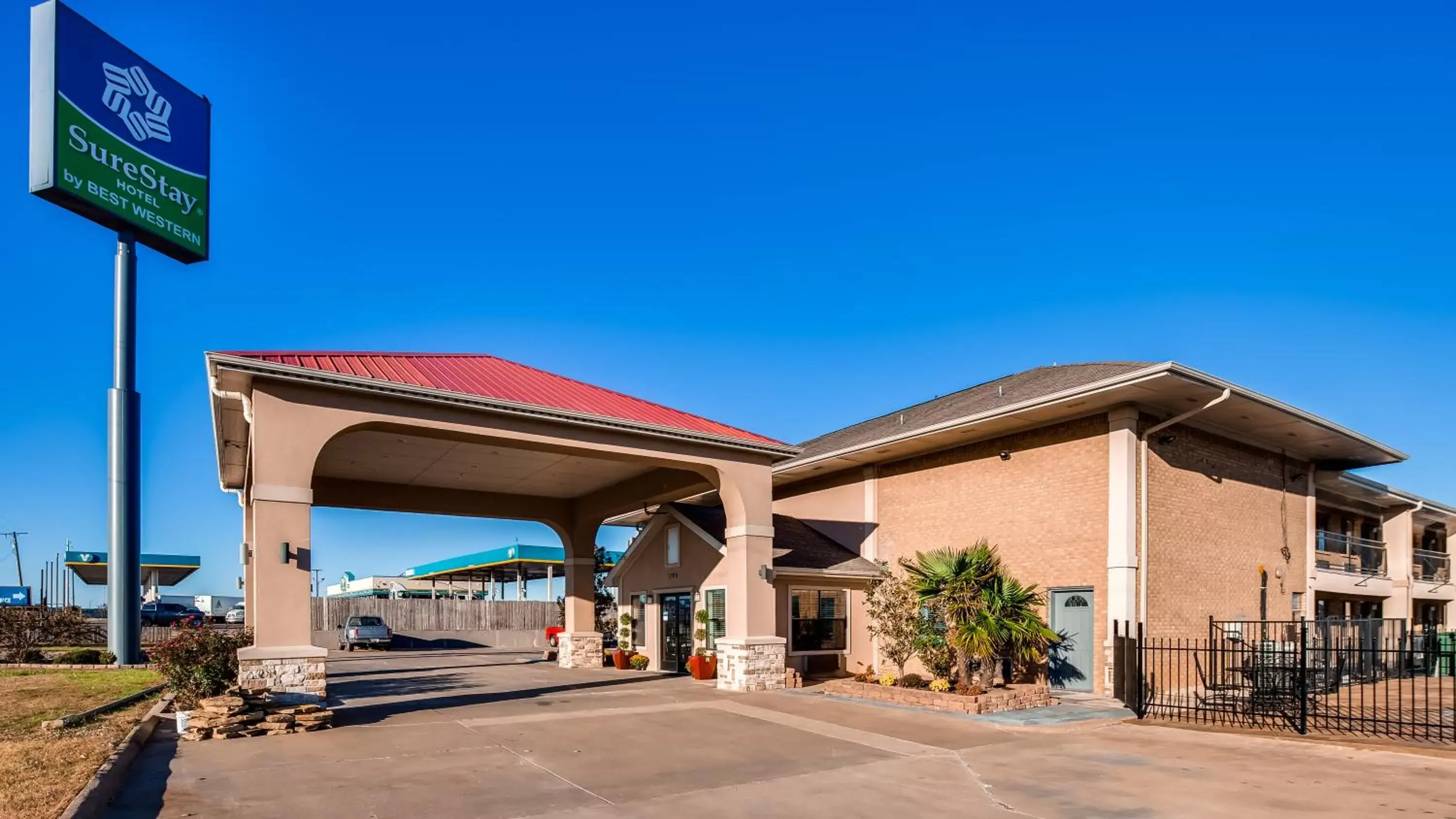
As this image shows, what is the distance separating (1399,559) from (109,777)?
113 ft

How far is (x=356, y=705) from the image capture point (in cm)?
1667

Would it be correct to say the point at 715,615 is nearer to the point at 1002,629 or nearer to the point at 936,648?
the point at 936,648

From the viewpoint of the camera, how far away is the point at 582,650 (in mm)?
27500

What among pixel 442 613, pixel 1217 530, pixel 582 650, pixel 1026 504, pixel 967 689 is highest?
pixel 1026 504

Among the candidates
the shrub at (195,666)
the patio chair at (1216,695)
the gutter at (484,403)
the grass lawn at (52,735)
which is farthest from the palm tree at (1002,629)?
the grass lawn at (52,735)

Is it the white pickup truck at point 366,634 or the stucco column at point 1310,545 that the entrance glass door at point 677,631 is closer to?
the stucco column at point 1310,545

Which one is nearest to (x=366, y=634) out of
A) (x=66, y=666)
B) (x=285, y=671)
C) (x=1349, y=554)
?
(x=66, y=666)

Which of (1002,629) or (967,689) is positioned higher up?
(1002,629)

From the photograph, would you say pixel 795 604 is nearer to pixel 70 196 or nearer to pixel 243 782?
pixel 243 782

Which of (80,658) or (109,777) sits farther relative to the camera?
(80,658)

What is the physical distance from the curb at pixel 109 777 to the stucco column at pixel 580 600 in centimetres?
1464

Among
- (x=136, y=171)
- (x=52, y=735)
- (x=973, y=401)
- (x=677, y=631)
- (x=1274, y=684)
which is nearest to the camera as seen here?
(x=52, y=735)

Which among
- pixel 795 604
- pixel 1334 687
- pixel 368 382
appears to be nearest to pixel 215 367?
pixel 368 382

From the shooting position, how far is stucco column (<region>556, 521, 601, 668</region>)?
27500 mm
